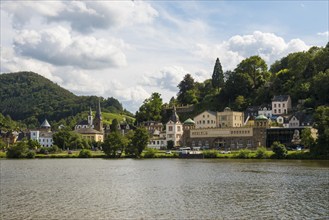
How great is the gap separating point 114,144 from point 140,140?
19.7 ft

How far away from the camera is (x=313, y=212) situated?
31.0 m

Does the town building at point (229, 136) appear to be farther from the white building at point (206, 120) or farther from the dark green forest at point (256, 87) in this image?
the dark green forest at point (256, 87)

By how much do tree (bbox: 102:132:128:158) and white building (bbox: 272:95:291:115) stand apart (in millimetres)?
45138

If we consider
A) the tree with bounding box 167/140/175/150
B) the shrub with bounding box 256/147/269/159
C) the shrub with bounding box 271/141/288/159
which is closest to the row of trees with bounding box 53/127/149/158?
the tree with bounding box 167/140/175/150

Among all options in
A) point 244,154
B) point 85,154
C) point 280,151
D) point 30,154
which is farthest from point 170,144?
point 280,151

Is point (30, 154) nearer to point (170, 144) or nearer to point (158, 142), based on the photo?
point (170, 144)

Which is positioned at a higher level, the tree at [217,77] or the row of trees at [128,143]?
the tree at [217,77]

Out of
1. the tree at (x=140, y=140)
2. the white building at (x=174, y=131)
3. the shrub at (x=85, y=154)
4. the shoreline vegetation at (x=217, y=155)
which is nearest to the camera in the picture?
the shoreline vegetation at (x=217, y=155)

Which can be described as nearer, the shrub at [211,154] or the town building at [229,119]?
the shrub at [211,154]

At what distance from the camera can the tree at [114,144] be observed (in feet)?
339

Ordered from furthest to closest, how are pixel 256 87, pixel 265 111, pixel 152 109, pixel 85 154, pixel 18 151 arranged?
pixel 152 109 < pixel 256 87 < pixel 265 111 < pixel 18 151 < pixel 85 154

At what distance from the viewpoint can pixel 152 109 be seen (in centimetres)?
15875

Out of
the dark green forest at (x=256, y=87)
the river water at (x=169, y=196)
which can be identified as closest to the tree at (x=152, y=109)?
the dark green forest at (x=256, y=87)

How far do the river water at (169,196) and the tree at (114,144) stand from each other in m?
46.6
